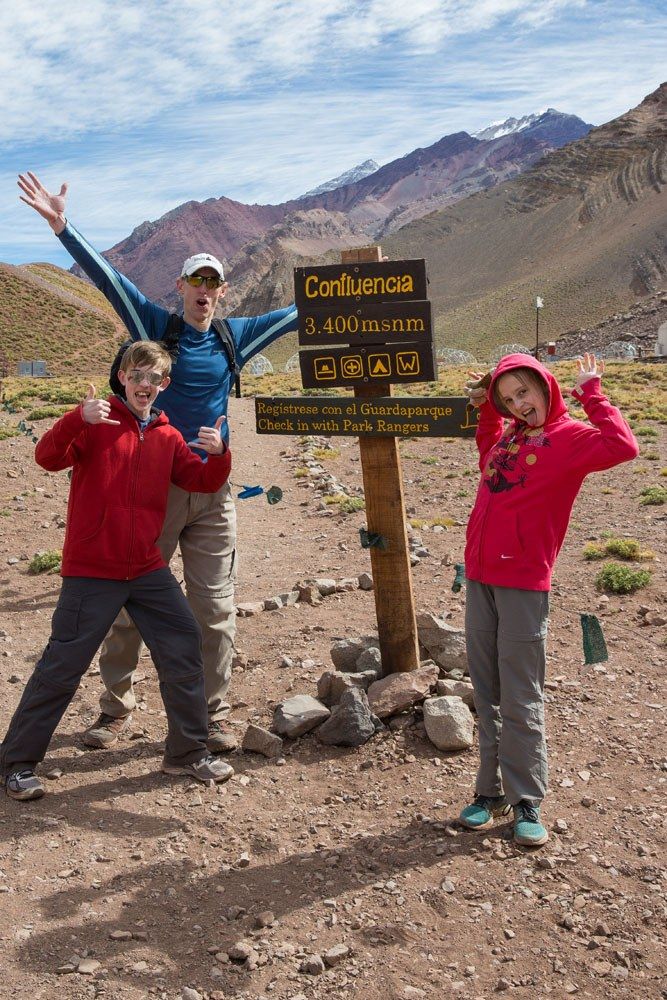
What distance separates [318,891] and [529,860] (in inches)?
38.6

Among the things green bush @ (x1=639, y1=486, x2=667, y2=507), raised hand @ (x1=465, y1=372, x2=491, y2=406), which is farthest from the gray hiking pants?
green bush @ (x1=639, y1=486, x2=667, y2=507)

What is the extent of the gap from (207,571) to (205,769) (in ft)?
3.67

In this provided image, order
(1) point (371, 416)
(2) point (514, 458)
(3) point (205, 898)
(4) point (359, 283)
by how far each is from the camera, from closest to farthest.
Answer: (3) point (205, 898)
(2) point (514, 458)
(4) point (359, 283)
(1) point (371, 416)

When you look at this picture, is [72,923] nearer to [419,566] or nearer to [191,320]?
[191,320]

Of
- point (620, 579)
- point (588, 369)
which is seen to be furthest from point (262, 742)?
Result: point (620, 579)

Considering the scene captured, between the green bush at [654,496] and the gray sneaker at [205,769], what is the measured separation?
8901mm

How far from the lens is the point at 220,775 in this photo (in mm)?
5039

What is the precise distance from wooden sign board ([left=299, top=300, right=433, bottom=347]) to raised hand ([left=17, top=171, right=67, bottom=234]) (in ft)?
4.81

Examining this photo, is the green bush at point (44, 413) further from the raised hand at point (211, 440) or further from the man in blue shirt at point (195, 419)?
the raised hand at point (211, 440)

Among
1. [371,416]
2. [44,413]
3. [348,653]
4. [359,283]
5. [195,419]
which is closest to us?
[195,419]

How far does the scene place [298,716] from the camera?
18.3ft

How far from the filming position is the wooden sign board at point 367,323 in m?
5.42

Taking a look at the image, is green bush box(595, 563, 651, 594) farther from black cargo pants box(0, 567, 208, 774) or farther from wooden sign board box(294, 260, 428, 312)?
black cargo pants box(0, 567, 208, 774)

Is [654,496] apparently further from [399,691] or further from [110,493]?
[110,493]
